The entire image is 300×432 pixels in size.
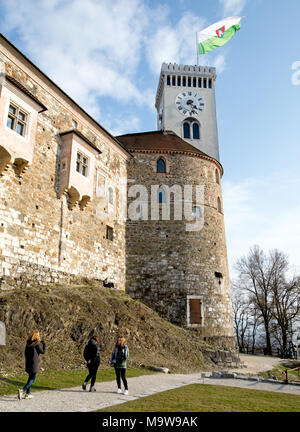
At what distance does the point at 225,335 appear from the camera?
925 inches

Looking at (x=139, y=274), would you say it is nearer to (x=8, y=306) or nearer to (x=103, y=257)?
(x=103, y=257)

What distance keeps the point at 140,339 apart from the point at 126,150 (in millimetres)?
14678

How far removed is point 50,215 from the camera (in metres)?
17.3

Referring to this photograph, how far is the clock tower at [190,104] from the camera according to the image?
4331 cm

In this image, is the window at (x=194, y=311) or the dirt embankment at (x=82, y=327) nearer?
the dirt embankment at (x=82, y=327)

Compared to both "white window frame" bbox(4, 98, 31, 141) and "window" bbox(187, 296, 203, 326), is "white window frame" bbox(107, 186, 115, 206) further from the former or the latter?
"window" bbox(187, 296, 203, 326)

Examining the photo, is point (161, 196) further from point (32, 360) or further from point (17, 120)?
point (32, 360)

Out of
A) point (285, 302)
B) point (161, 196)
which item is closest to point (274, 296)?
point (285, 302)

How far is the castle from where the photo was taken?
604 inches

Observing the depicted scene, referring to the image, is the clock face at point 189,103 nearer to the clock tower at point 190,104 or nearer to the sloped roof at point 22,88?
the clock tower at point 190,104

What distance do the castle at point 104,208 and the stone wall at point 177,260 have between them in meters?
0.07

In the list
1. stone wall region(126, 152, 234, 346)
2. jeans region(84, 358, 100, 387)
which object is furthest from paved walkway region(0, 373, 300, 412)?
stone wall region(126, 152, 234, 346)

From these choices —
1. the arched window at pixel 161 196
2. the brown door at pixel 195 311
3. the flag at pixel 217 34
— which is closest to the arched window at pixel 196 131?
the flag at pixel 217 34
